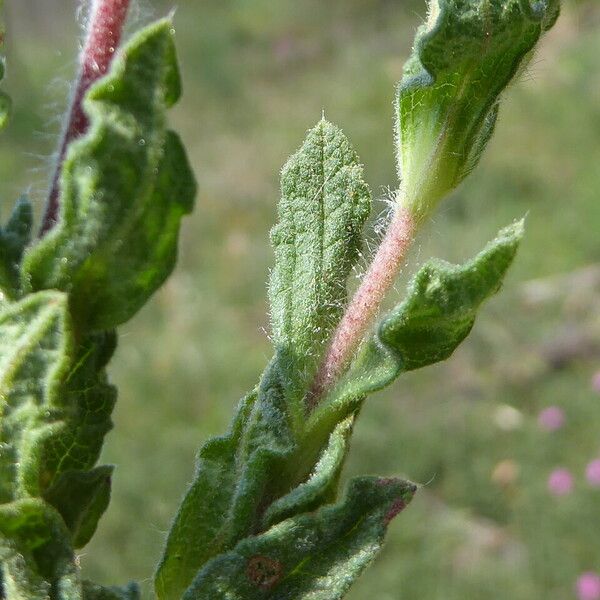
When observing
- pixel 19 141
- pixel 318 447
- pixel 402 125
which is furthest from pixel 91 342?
pixel 19 141

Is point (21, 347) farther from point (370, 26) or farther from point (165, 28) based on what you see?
point (370, 26)

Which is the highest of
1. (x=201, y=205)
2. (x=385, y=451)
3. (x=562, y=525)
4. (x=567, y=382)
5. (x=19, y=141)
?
(x=19, y=141)

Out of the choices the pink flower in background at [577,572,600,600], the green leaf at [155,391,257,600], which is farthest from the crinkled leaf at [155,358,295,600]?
the pink flower in background at [577,572,600,600]

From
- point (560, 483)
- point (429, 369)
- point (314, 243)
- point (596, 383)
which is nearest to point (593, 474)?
point (560, 483)

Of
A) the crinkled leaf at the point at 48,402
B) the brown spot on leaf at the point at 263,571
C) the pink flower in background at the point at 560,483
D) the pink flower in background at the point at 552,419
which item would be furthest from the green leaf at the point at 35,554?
the pink flower in background at the point at 552,419

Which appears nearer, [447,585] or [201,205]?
[447,585]
